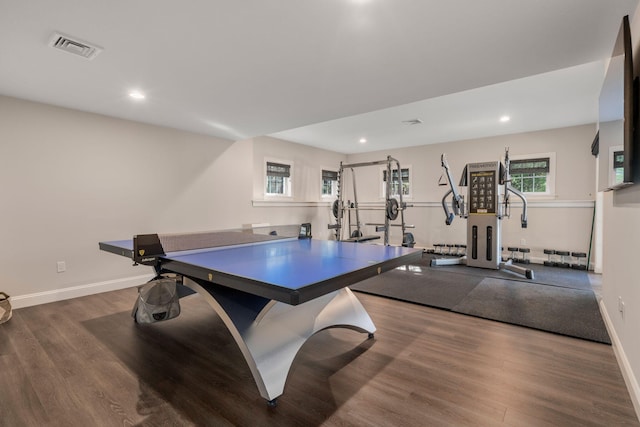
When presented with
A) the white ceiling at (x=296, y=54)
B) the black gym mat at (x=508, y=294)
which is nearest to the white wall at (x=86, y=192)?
the white ceiling at (x=296, y=54)

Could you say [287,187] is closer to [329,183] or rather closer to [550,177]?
[329,183]

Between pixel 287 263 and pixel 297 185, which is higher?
pixel 297 185

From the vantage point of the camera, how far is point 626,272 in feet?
6.20

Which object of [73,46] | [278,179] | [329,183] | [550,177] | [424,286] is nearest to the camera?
[73,46]

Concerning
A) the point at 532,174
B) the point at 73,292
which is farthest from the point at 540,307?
the point at 73,292

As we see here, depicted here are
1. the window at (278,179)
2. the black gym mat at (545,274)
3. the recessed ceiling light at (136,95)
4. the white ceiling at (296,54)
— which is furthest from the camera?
the window at (278,179)

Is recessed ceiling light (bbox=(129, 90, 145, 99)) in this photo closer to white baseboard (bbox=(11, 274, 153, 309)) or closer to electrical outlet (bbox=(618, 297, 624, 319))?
white baseboard (bbox=(11, 274, 153, 309))

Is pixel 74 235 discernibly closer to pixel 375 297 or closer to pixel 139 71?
pixel 139 71

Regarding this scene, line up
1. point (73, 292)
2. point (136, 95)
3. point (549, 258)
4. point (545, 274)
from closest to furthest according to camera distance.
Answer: point (136, 95), point (73, 292), point (545, 274), point (549, 258)

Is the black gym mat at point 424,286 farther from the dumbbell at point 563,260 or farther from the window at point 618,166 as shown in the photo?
the dumbbell at point 563,260

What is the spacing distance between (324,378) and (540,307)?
254cm

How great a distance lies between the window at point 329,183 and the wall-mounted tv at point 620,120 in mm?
5599

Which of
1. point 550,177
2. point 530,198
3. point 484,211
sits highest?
point 550,177

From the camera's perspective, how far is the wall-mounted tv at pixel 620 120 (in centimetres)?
152
